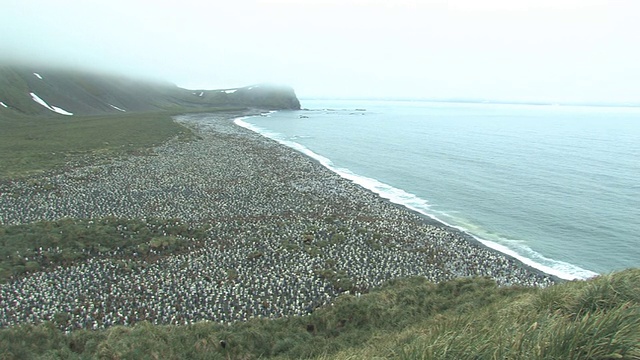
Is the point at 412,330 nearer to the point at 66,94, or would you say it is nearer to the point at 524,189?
the point at 524,189

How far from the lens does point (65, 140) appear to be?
65.9 metres

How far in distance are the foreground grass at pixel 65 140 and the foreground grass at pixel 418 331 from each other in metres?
36.0

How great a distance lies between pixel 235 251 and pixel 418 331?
1501 cm

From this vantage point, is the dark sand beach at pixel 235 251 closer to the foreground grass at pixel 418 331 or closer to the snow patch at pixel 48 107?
the foreground grass at pixel 418 331

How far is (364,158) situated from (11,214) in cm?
5177

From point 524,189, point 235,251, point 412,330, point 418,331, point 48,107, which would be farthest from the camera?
point 48,107

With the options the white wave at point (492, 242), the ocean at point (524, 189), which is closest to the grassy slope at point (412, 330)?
the white wave at point (492, 242)

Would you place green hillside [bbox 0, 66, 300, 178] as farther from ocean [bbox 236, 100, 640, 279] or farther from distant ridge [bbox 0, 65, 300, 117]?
ocean [bbox 236, 100, 640, 279]

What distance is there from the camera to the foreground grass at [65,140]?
48.2 meters

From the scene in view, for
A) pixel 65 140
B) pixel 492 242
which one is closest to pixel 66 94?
pixel 65 140

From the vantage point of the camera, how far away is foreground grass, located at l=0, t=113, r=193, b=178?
4822cm

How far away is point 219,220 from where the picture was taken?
29922mm

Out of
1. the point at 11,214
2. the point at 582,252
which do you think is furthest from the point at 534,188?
the point at 11,214

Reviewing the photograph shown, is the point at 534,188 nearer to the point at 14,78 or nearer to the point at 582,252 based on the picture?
the point at 582,252
